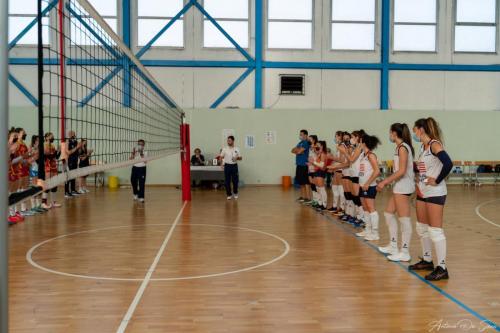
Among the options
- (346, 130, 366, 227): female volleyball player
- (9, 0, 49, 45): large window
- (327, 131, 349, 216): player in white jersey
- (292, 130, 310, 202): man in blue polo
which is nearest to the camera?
(346, 130, 366, 227): female volleyball player

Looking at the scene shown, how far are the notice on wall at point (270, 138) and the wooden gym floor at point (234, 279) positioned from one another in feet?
24.5

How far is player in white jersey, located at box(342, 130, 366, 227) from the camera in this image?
7.53 metres

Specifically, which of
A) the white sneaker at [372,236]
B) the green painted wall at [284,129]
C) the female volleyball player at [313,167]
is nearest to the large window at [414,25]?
the green painted wall at [284,129]

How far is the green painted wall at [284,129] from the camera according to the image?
16156 millimetres

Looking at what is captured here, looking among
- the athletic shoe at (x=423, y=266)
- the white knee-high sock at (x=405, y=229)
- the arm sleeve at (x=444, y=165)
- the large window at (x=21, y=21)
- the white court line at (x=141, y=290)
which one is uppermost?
the large window at (x=21, y=21)

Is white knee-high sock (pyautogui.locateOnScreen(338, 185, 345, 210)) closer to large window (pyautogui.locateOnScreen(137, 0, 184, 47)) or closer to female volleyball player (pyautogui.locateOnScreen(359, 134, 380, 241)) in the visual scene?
female volleyball player (pyautogui.locateOnScreen(359, 134, 380, 241))

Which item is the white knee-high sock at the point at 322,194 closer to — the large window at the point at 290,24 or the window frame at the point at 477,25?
the large window at the point at 290,24

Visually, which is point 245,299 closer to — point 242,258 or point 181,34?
point 242,258

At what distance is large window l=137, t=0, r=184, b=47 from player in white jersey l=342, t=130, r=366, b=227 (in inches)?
383

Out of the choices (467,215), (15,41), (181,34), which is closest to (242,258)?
(467,215)

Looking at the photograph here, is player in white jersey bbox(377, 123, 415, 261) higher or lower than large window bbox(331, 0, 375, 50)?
lower

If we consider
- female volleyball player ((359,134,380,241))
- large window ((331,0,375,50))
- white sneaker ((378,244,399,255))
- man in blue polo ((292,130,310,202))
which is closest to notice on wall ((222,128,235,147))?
large window ((331,0,375,50))

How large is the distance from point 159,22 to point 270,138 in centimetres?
555

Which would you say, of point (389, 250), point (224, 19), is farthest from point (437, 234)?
point (224, 19)
